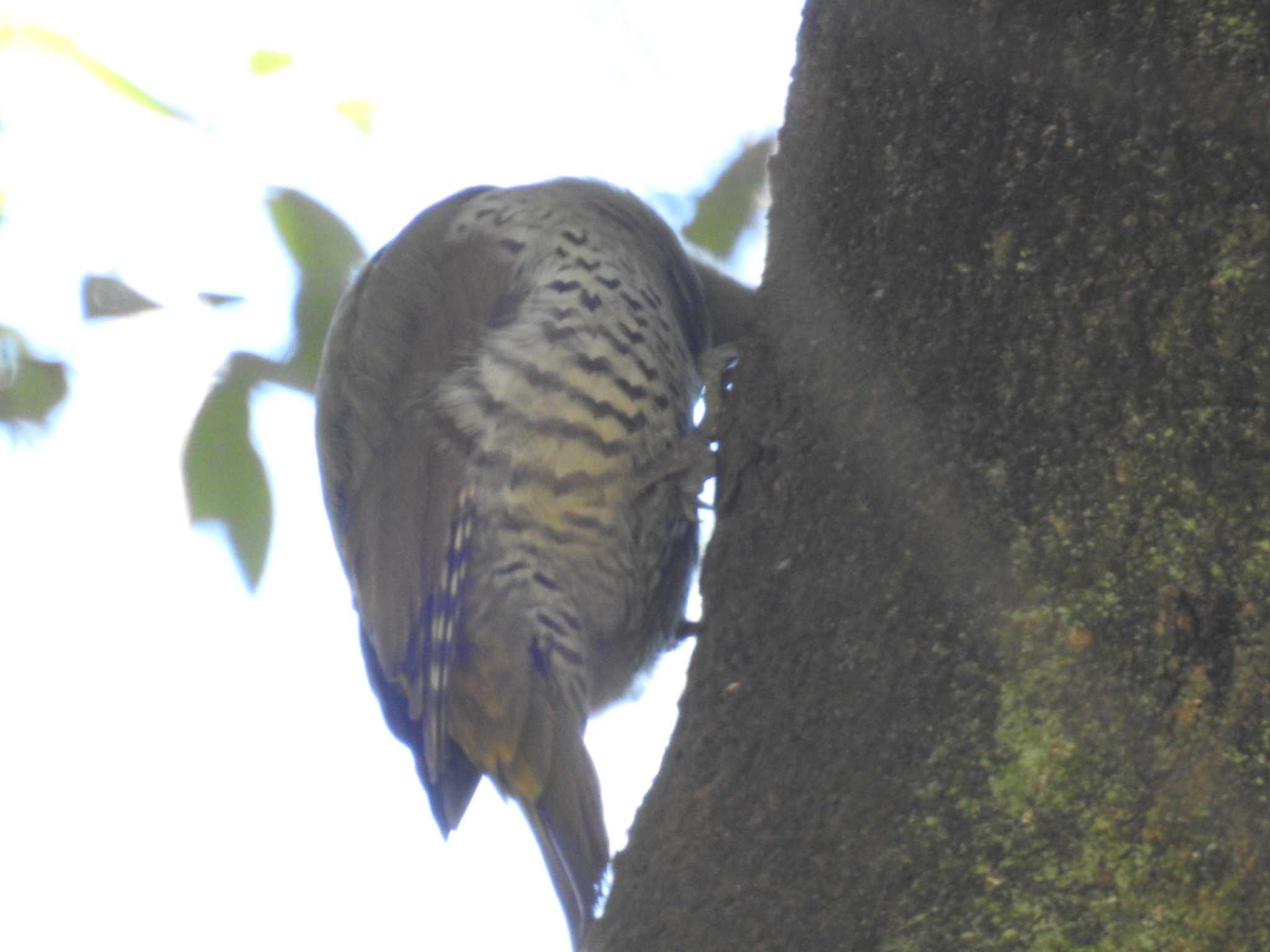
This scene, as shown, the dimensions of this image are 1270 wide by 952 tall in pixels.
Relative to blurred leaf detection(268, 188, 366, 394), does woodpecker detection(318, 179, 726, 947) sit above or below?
below

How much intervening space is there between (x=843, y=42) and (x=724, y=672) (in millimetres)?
796

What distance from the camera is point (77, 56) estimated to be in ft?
6.86

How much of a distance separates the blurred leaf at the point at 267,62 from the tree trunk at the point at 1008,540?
41.7 inches

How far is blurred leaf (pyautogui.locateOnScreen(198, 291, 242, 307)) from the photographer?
224 cm

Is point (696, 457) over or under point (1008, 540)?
under

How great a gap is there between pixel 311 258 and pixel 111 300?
12.6 inches

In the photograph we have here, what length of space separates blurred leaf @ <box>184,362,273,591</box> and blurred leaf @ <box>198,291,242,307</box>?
0.53 ft

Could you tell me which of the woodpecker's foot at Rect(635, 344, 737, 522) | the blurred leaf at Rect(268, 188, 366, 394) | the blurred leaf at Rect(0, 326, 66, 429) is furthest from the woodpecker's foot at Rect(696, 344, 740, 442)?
the blurred leaf at Rect(0, 326, 66, 429)

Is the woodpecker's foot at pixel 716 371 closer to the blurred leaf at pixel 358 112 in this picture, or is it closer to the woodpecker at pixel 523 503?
the woodpecker at pixel 523 503

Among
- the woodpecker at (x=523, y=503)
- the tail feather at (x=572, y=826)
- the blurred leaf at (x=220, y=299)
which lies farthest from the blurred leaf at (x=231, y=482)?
the tail feather at (x=572, y=826)

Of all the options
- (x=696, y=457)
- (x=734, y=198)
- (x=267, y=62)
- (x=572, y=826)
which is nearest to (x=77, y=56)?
(x=267, y=62)

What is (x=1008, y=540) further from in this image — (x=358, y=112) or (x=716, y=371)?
(x=716, y=371)

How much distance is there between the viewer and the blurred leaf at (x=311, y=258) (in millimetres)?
2303

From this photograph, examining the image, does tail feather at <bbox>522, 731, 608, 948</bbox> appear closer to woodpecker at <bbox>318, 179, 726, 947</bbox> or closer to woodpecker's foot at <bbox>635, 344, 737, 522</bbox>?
woodpecker at <bbox>318, 179, 726, 947</bbox>
